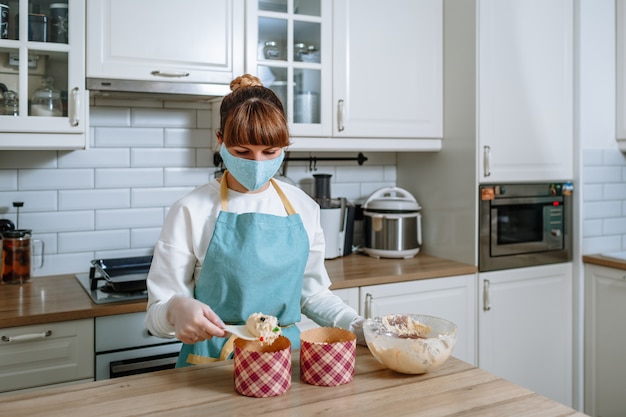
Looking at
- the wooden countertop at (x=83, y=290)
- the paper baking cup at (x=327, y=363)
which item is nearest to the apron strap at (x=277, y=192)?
the paper baking cup at (x=327, y=363)

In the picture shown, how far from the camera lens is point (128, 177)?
263cm

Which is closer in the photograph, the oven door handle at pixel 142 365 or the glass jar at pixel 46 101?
the oven door handle at pixel 142 365

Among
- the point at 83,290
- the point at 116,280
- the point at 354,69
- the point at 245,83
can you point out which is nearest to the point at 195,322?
the point at 245,83

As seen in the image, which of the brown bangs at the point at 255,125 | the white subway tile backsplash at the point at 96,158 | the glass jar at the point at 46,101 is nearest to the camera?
the brown bangs at the point at 255,125

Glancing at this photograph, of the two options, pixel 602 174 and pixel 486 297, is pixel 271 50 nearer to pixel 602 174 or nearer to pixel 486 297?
pixel 486 297

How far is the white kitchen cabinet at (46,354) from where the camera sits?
1.93 metres

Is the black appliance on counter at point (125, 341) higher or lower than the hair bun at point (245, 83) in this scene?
lower

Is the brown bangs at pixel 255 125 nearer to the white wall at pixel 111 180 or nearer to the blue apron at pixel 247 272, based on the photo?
the blue apron at pixel 247 272

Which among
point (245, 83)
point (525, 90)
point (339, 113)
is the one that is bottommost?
point (245, 83)

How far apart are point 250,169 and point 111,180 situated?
1.37m

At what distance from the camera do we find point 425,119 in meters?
2.88

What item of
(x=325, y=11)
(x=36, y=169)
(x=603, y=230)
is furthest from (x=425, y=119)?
(x=36, y=169)

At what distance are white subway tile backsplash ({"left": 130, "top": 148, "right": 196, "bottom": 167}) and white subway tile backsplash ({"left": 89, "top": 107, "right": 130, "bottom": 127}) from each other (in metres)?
0.13

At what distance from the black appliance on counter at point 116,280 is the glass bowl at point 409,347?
1.08 metres
